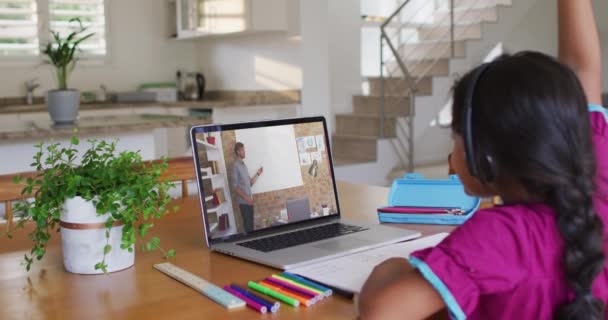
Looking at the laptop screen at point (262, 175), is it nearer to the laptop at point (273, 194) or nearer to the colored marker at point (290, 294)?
the laptop at point (273, 194)

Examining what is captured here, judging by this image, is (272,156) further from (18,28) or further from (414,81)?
(414,81)

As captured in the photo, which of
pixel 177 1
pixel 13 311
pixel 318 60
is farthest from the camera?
pixel 177 1

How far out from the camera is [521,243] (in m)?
0.86

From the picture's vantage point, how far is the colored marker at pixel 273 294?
104cm

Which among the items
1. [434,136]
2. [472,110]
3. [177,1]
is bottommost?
[434,136]

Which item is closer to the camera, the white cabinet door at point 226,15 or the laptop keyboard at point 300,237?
the laptop keyboard at point 300,237

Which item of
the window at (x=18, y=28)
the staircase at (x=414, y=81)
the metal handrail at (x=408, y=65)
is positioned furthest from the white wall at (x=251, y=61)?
the window at (x=18, y=28)

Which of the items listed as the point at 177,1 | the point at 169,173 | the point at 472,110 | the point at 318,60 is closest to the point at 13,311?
the point at 472,110

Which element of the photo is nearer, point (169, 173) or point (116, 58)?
point (169, 173)

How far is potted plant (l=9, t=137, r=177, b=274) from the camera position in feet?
3.89

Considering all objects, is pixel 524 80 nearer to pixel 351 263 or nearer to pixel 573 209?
pixel 573 209

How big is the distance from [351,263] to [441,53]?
5746 mm

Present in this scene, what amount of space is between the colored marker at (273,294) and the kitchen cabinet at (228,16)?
4.05 metres

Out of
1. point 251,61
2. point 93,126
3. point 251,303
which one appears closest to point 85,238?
point 251,303
